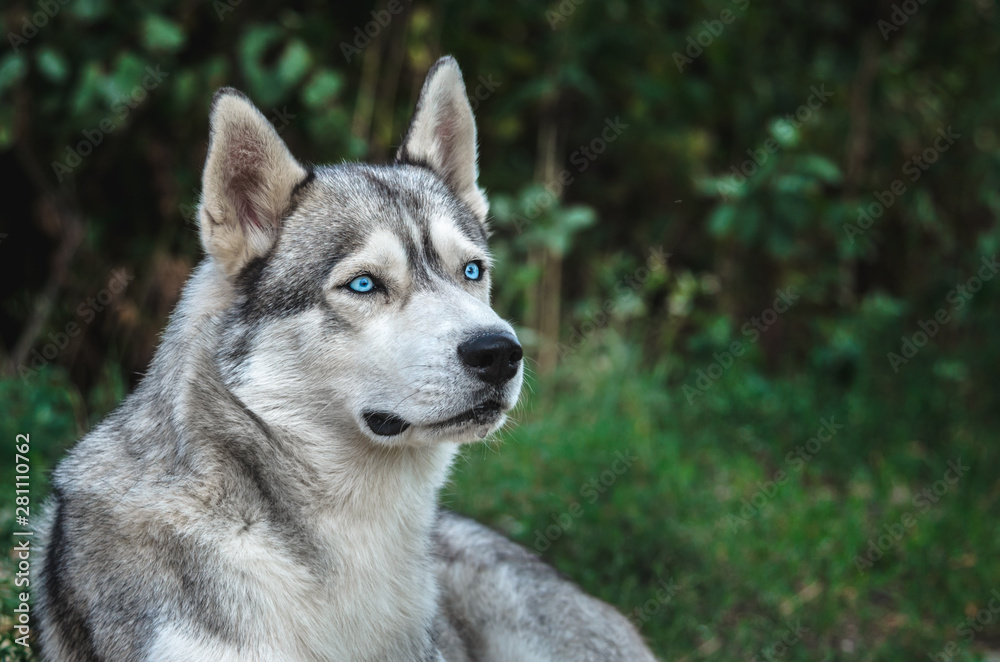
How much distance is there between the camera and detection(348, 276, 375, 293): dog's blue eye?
314 centimetres

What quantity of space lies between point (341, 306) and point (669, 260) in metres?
6.66

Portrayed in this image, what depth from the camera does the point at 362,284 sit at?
315cm

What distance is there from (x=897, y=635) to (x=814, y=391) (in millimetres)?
2768

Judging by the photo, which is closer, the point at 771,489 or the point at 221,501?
the point at 221,501

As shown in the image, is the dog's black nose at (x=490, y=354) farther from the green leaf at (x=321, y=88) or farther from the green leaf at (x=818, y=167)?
the green leaf at (x=818, y=167)

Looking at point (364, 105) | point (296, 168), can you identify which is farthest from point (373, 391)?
point (364, 105)

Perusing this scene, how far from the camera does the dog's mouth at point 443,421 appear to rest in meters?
3.01

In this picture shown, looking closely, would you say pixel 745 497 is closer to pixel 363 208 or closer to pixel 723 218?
pixel 723 218

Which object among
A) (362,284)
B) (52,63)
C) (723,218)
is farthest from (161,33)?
(723,218)

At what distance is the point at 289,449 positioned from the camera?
306 cm

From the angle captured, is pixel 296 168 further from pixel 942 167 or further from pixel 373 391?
pixel 942 167

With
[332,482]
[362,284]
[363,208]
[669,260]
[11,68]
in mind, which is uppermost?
[363,208]

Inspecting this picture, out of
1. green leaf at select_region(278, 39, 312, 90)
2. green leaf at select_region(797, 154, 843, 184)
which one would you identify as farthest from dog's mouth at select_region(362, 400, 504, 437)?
green leaf at select_region(797, 154, 843, 184)

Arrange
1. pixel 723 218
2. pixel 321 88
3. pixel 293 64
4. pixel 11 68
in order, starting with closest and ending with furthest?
pixel 11 68
pixel 293 64
pixel 321 88
pixel 723 218
